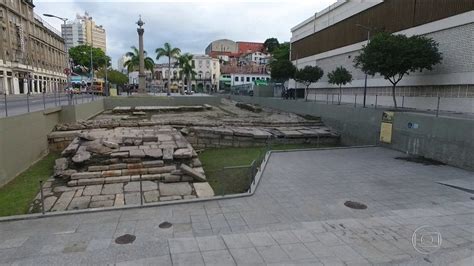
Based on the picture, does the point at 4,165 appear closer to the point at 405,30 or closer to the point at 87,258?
the point at 87,258

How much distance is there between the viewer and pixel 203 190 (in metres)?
10.6

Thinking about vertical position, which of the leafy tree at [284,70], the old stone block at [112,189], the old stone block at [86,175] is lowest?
the old stone block at [112,189]

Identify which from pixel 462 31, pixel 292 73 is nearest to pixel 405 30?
pixel 462 31

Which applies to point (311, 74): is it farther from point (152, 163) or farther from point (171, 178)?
point (171, 178)

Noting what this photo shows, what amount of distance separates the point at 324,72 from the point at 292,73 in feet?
15.0

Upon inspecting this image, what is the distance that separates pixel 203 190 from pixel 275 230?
432cm

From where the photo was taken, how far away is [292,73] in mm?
45031

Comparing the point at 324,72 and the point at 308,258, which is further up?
the point at 324,72

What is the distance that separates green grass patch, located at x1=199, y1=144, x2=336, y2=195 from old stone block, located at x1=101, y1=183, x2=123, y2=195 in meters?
3.16

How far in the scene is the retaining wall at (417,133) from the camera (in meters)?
13.1

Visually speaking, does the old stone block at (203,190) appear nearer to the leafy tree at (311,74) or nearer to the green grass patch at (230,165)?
the green grass patch at (230,165)

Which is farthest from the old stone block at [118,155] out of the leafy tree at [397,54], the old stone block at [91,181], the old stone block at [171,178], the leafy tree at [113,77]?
the leafy tree at [113,77]

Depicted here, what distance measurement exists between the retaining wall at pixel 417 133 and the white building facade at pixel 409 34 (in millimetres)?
6749

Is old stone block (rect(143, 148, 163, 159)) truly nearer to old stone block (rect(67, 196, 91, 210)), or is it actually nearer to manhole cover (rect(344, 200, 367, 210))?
old stone block (rect(67, 196, 91, 210))
